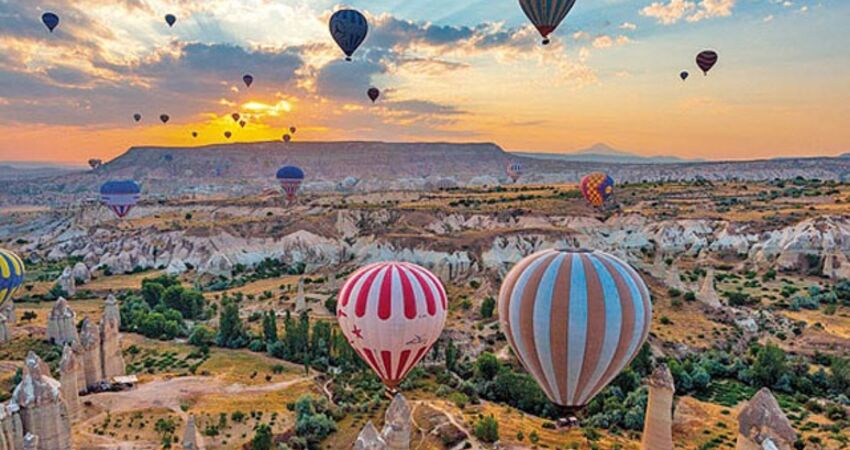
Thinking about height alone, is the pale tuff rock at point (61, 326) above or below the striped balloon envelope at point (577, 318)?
below

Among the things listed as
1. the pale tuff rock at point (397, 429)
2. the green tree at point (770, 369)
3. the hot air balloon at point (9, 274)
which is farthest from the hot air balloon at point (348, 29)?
the green tree at point (770, 369)

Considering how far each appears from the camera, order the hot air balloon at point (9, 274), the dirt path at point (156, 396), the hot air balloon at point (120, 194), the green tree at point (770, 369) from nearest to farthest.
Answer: the dirt path at point (156, 396) < the hot air balloon at point (9, 274) < the green tree at point (770, 369) < the hot air balloon at point (120, 194)

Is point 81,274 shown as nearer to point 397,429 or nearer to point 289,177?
point 289,177

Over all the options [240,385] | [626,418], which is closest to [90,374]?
[240,385]

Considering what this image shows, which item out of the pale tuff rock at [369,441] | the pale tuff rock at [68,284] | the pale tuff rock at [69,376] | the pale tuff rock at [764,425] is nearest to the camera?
the pale tuff rock at [369,441]

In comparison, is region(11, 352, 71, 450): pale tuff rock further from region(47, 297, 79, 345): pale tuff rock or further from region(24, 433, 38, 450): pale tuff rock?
region(47, 297, 79, 345): pale tuff rock

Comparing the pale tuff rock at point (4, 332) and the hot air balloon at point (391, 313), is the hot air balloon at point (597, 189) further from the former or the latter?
the pale tuff rock at point (4, 332)

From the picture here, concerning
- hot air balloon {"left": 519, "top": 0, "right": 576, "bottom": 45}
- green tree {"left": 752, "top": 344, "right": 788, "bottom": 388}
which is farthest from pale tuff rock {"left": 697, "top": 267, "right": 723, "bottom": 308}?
hot air balloon {"left": 519, "top": 0, "right": 576, "bottom": 45}

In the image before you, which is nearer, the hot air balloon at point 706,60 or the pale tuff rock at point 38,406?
the pale tuff rock at point 38,406
